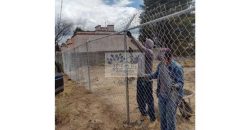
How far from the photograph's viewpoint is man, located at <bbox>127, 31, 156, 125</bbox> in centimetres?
273

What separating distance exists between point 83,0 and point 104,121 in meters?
1.41

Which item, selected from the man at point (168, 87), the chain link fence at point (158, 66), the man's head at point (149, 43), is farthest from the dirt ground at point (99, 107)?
the man's head at point (149, 43)

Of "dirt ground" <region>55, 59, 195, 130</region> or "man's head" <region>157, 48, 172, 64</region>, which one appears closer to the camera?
"man's head" <region>157, 48, 172, 64</region>

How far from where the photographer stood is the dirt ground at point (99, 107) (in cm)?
306

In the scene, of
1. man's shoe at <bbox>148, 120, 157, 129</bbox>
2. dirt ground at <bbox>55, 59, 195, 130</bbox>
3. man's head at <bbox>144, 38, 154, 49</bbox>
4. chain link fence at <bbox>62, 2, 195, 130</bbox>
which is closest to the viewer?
chain link fence at <bbox>62, 2, 195, 130</bbox>

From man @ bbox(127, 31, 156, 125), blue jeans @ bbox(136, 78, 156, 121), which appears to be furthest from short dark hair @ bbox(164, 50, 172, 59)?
blue jeans @ bbox(136, 78, 156, 121)

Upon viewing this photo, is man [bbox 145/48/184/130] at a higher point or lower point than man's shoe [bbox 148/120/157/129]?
higher

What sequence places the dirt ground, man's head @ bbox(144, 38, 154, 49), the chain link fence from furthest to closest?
1. the dirt ground
2. man's head @ bbox(144, 38, 154, 49)
3. the chain link fence

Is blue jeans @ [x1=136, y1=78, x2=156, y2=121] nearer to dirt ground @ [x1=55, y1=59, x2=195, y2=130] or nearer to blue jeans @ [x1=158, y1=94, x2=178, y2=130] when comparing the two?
dirt ground @ [x1=55, y1=59, x2=195, y2=130]

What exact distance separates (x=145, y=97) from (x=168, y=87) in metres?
0.84

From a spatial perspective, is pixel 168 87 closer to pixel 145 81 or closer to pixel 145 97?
pixel 145 81

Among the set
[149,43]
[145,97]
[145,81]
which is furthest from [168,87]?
[145,97]

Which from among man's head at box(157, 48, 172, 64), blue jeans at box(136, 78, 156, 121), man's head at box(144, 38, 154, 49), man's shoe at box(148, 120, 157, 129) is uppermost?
man's head at box(144, 38, 154, 49)
